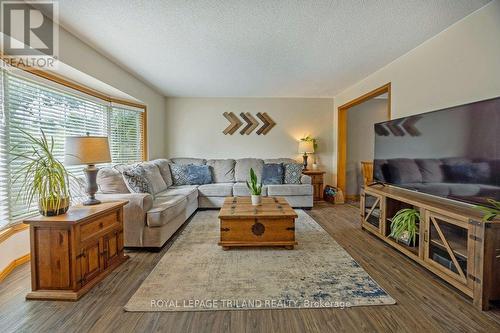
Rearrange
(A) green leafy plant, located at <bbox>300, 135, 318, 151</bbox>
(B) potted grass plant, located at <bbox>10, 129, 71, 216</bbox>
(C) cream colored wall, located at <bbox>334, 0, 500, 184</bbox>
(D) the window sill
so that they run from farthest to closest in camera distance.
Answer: (A) green leafy plant, located at <bbox>300, 135, 318, 151</bbox>, (D) the window sill, (C) cream colored wall, located at <bbox>334, 0, 500, 184</bbox>, (B) potted grass plant, located at <bbox>10, 129, 71, 216</bbox>

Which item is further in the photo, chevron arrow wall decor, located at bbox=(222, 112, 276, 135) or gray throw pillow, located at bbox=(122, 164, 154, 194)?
chevron arrow wall decor, located at bbox=(222, 112, 276, 135)

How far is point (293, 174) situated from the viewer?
15.5ft

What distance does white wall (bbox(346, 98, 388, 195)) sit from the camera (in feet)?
17.9

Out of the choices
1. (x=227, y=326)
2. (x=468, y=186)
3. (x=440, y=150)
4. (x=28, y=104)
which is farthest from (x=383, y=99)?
(x=28, y=104)

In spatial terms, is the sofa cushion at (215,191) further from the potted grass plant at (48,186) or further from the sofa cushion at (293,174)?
the potted grass plant at (48,186)

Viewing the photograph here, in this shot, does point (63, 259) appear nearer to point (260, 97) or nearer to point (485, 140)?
point (485, 140)

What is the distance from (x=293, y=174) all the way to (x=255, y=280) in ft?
9.52

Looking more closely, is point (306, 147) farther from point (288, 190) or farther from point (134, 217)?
point (134, 217)

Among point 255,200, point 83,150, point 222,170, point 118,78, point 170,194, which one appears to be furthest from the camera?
point 222,170

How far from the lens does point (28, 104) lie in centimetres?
244

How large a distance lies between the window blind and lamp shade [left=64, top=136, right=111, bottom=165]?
0.41 m

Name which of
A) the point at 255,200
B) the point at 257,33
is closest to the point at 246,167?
the point at 255,200
